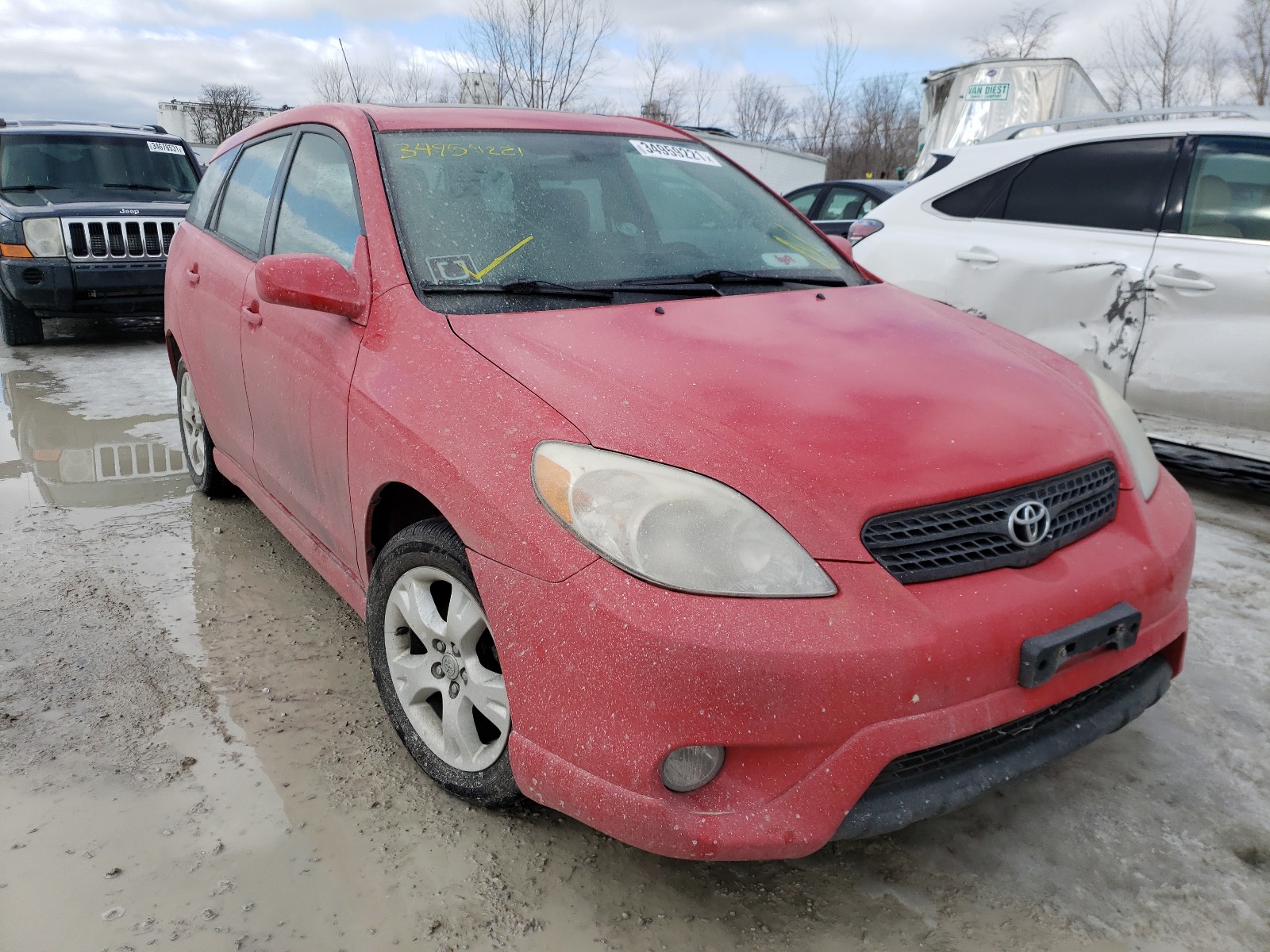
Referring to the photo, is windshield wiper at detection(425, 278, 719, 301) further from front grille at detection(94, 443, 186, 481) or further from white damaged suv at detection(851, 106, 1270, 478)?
front grille at detection(94, 443, 186, 481)

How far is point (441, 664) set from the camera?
2174 millimetres

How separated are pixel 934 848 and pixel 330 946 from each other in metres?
1.30

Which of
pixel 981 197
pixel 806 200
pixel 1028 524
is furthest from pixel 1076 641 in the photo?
pixel 806 200

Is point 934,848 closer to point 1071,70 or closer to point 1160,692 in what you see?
point 1160,692

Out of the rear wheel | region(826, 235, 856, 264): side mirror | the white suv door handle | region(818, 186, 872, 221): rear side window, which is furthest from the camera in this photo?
region(818, 186, 872, 221): rear side window

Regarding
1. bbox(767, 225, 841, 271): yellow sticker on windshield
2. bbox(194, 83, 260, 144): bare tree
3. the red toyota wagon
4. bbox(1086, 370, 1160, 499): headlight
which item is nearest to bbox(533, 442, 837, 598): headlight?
the red toyota wagon

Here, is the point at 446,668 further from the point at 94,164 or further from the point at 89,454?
the point at 94,164

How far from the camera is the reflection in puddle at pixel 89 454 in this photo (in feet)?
14.2

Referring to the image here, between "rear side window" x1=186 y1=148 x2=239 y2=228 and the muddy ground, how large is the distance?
1664 millimetres

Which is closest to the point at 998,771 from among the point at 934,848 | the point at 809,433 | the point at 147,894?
the point at 934,848

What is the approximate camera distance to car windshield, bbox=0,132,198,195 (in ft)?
26.1

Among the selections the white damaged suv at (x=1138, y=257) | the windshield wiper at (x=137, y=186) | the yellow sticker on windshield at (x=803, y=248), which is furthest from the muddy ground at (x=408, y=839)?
the windshield wiper at (x=137, y=186)

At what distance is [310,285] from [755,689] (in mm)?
1497

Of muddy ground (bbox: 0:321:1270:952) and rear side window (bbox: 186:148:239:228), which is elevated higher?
rear side window (bbox: 186:148:239:228)
